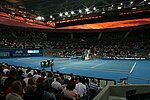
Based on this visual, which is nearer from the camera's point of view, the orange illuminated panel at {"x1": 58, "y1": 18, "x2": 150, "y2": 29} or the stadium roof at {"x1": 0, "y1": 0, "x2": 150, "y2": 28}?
the stadium roof at {"x1": 0, "y1": 0, "x2": 150, "y2": 28}

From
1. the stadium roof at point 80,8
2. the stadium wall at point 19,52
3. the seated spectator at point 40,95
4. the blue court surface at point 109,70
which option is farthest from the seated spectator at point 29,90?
the stadium wall at point 19,52


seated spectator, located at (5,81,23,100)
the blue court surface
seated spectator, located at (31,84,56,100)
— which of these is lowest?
the blue court surface

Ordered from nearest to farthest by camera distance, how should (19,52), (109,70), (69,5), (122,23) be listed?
(109,70), (69,5), (19,52), (122,23)

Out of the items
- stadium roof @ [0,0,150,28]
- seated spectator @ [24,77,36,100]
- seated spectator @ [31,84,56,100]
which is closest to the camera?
seated spectator @ [31,84,56,100]

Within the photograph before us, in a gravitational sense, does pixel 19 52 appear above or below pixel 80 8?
below

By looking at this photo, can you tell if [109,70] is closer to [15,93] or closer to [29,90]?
[29,90]

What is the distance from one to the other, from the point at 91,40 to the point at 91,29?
13.0 ft

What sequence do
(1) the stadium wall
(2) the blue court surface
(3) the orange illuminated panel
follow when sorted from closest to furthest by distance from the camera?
(2) the blue court surface
(1) the stadium wall
(3) the orange illuminated panel

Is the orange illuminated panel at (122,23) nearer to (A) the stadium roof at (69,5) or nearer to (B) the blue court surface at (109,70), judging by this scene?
(A) the stadium roof at (69,5)

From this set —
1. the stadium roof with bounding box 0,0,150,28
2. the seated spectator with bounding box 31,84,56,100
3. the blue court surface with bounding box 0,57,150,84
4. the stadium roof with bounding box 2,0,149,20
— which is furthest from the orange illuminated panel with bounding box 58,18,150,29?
the seated spectator with bounding box 31,84,56,100

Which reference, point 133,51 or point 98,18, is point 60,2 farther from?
point 133,51

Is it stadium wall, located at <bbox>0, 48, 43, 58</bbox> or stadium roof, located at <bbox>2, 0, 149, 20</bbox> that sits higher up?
stadium roof, located at <bbox>2, 0, 149, 20</bbox>

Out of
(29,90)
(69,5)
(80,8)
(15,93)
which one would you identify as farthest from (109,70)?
(15,93)

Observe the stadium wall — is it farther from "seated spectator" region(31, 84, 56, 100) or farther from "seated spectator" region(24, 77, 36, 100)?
"seated spectator" region(31, 84, 56, 100)
